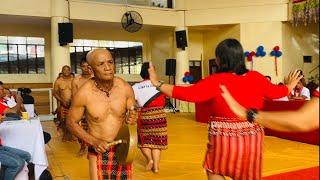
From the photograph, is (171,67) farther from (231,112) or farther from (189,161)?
(231,112)

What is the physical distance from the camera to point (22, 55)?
14.0 m

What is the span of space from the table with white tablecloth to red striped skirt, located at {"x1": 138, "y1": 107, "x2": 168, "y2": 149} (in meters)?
1.30

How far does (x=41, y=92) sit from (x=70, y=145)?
7.01 metres

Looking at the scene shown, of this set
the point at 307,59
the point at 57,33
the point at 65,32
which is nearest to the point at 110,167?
the point at 65,32

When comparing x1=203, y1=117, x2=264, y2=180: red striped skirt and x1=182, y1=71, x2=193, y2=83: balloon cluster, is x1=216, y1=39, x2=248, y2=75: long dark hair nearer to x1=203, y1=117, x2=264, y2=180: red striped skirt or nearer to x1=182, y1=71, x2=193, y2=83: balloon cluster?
x1=203, y1=117, x2=264, y2=180: red striped skirt

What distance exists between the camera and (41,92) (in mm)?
13609

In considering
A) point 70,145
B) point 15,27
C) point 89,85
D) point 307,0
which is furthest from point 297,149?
point 15,27

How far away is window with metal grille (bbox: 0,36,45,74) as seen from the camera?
1370 centimetres

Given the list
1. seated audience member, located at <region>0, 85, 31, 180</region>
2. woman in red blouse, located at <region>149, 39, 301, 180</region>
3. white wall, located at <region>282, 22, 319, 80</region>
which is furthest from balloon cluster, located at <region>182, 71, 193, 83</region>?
woman in red blouse, located at <region>149, 39, 301, 180</region>

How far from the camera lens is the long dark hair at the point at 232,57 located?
2461 mm

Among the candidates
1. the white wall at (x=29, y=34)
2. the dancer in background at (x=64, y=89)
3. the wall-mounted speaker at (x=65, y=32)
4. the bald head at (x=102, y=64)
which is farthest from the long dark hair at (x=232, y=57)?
the white wall at (x=29, y=34)

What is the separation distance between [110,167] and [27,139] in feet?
6.17

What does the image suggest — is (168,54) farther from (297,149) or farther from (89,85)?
(89,85)

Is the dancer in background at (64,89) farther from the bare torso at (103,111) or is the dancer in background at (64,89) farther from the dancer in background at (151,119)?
the bare torso at (103,111)
